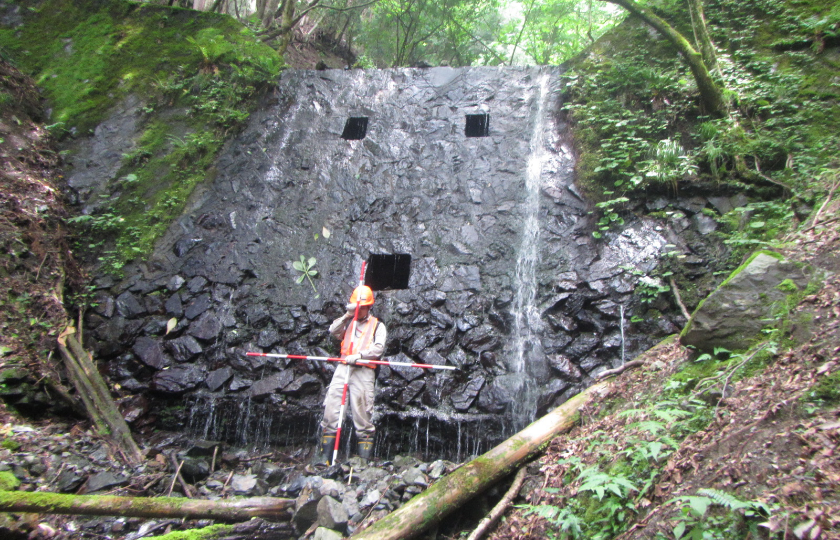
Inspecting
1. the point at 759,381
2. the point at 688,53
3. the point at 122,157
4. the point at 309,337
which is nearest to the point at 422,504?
the point at 759,381

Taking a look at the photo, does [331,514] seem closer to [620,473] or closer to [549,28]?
[620,473]

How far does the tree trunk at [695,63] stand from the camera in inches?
261

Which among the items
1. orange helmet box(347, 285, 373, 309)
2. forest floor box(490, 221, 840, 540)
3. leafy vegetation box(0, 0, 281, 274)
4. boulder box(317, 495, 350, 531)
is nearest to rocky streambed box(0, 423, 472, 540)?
boulder box(317, 495, 350, 531)

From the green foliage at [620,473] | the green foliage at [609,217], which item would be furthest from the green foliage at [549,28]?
the green foliage at [620,473]

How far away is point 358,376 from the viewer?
18.3 ft

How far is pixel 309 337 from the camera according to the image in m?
6.70

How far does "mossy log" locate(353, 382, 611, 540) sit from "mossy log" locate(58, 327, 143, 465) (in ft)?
Result: 12.0

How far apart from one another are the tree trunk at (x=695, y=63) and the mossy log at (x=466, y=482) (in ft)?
17.2

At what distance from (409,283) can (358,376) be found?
6.75 feet

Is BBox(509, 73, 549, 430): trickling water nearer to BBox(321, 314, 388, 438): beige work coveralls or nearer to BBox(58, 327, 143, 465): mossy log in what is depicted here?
BBox(321, 314, 388, 438): beige work coveralls

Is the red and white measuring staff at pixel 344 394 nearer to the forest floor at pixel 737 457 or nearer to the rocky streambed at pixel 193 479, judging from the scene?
the rocky streambed at pixel 193 479

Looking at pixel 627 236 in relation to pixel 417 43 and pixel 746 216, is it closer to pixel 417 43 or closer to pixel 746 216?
pixel 746 216

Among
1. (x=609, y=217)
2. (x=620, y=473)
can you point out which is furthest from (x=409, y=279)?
(x=620, y=473)

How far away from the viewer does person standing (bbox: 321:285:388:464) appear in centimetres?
544
